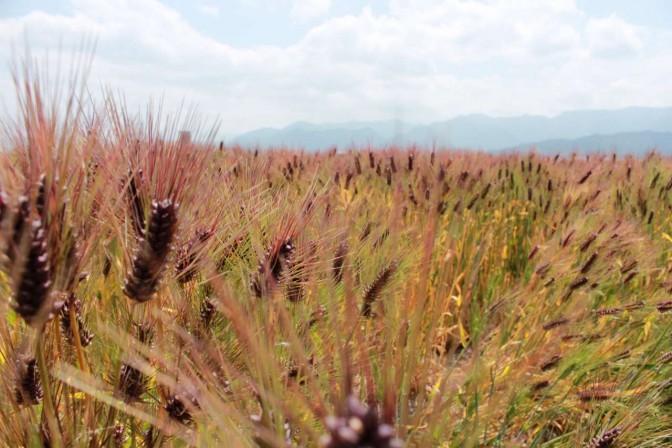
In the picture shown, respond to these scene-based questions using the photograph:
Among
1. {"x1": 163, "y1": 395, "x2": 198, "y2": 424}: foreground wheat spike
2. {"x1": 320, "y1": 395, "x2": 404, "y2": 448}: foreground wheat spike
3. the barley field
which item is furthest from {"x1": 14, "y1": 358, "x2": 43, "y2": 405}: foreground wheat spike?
{"x1": 320, "y1": 395, "x2": 404, "y2": 448}: foreground wheat spike

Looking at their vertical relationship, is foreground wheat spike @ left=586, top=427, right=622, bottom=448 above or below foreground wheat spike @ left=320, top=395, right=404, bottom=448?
below

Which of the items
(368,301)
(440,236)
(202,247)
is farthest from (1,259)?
(440,236)

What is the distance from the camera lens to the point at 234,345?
0.86 m

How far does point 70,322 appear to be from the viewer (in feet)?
2.53

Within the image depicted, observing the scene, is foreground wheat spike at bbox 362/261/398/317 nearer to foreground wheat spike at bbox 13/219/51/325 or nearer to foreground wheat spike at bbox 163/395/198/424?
foreground wheat spike at bbox 163/395/198/424

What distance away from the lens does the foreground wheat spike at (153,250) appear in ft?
1.94

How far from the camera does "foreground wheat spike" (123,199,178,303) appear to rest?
59 cm

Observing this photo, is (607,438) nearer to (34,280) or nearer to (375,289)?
(375,289)

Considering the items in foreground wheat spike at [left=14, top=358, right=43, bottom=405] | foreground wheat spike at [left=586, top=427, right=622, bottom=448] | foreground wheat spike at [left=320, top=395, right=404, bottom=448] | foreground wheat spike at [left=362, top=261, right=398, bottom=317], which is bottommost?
foreground wheat spike at [left=586, top=427, right=622, bottom=448]

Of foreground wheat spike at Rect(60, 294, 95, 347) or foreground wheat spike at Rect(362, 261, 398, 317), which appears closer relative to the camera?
foreground wheat spike at Rect(60, 294, 95, 347)

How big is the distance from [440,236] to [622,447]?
188cm

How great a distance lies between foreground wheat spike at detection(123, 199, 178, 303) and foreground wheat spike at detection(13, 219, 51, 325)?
0.11m

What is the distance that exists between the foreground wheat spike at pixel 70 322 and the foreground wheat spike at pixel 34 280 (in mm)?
210

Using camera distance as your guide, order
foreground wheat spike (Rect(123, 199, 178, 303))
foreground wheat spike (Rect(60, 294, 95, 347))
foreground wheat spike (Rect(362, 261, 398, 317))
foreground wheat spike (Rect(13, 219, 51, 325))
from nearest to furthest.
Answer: foreground wheat spike (Rect(13, 219, 51, 325))
foreground wheat spike (Rect(123, 199, 178, 303))
foreground wheat spike (Rect(60, 294, 95, 347))
foreground wheat spike (Rect(362, 261, 398, 317))
